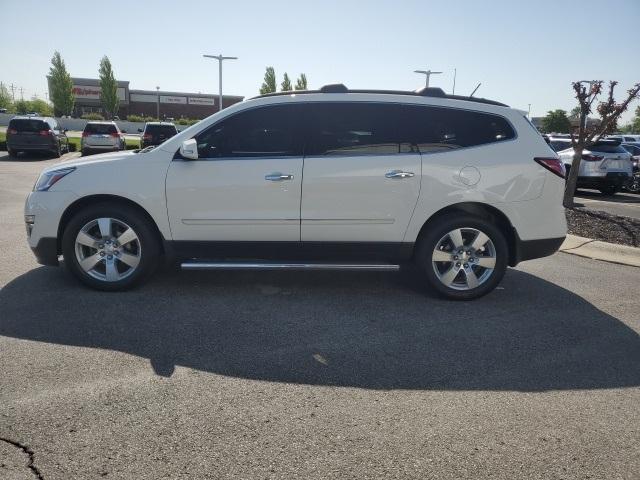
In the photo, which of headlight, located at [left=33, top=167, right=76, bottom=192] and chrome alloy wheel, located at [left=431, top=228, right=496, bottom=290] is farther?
chrome alloy wheel, located at [left=431, top=228, right=496, bottom=290]

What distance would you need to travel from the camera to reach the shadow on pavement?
11.6 ft

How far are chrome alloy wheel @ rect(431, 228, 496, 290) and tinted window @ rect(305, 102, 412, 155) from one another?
3.27ft

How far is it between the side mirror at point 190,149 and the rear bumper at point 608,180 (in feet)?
46.4

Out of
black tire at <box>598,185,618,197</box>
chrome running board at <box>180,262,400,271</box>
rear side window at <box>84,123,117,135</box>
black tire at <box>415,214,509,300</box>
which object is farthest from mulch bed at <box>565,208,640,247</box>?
rear side window at <box>84,123,117,135</box>

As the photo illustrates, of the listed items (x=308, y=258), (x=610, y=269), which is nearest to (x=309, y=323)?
(x=308, y=258)

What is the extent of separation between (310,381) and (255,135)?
2536 mm

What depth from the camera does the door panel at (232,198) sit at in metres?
4.82

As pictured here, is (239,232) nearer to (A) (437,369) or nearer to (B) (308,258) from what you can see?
(B) (308,258)

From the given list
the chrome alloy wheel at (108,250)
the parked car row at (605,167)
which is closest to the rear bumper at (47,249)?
the chrome alloy wheel at (108,250)

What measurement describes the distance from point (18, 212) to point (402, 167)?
7.25 meters

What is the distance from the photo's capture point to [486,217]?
512cm

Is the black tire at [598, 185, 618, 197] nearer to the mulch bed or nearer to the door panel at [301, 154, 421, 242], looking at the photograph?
the mulch bed

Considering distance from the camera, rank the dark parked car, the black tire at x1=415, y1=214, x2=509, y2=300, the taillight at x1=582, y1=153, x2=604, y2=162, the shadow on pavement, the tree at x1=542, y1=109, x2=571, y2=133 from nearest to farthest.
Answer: the shadow on pavement < the black tire at x1=415, y1=214, x2=509, y2=300 < the taillight at x1=582, y1=153, x2=604, y2=162 < the dark parked car < the tree at x1=542, y1=109, x2=571, y2=133

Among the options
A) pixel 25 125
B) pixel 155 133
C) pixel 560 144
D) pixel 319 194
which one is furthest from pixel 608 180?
pixel 25 125
